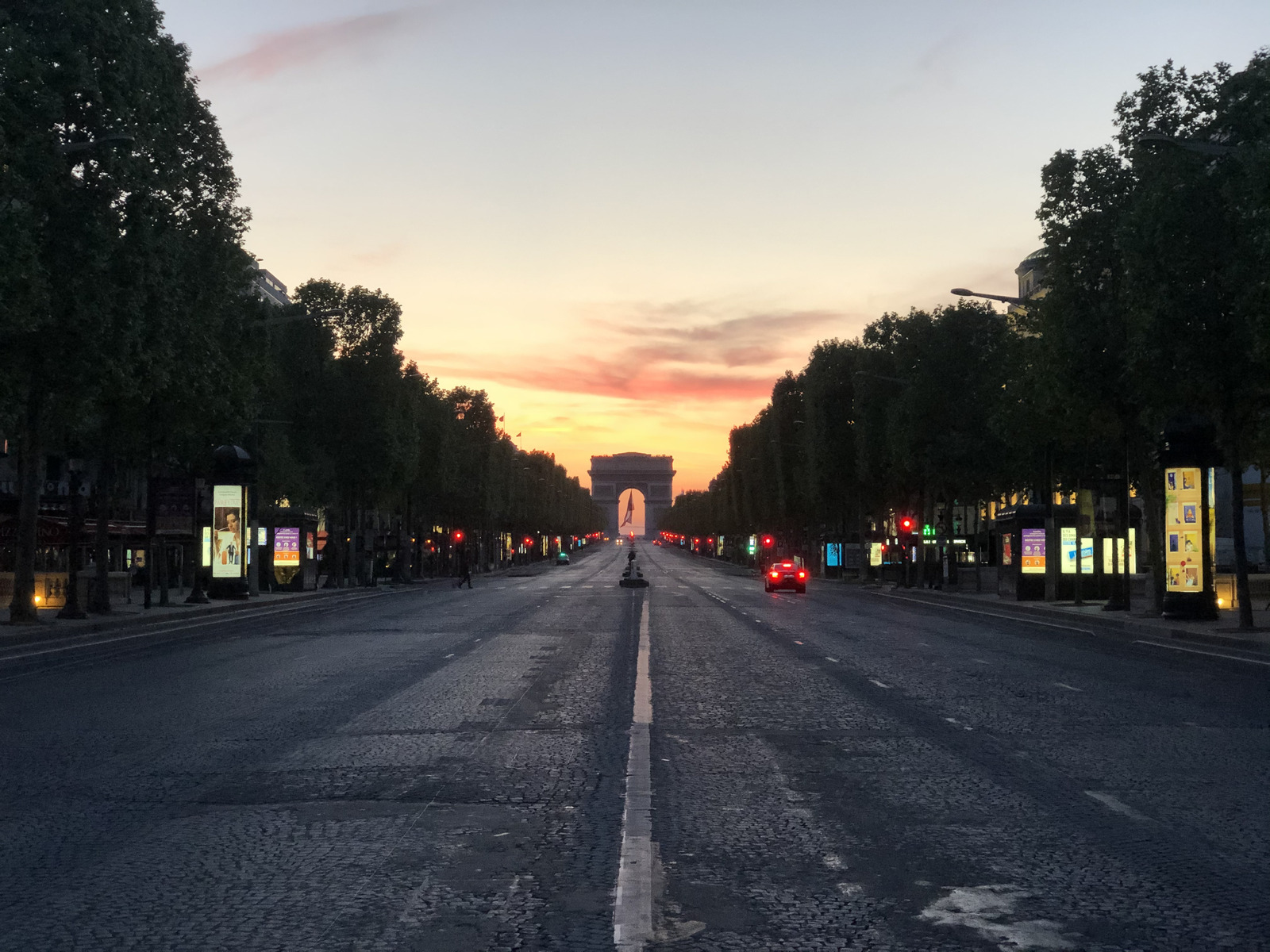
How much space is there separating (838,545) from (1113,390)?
59900 mm

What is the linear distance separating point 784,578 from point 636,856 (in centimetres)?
5617

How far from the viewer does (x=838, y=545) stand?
3780 inches

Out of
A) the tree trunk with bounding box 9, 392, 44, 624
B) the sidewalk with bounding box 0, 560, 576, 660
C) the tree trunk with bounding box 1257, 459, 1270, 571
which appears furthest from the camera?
the tree trunk with bounding box 1257, 459, 1270, 571

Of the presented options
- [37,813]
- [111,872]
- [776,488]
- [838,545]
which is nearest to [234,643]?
[37,813]

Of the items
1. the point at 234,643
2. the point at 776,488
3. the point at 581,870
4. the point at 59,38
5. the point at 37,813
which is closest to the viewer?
the point at 581,870

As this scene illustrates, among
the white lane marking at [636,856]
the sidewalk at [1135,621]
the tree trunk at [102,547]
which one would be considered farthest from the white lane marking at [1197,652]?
the tree trunk at [102,547]

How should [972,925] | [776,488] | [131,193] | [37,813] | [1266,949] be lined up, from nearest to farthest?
1. [1266,949]
2. [972,925]
3. [37,813]
4. [131,193]
5. [776,488]

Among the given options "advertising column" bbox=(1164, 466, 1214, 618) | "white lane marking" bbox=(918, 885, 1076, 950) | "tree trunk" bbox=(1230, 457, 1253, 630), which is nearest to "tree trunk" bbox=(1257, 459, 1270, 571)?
"advertising column" bbox=(1164, 466, 1214, 618)

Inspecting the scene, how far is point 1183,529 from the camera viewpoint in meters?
33.6

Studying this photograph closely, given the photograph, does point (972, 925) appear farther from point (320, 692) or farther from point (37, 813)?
point (320, 692)

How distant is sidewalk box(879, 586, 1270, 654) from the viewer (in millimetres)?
27753

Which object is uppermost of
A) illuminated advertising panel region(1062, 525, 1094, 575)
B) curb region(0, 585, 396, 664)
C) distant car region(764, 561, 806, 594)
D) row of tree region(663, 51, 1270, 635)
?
row of tree region(663, 51, 1270, 635)

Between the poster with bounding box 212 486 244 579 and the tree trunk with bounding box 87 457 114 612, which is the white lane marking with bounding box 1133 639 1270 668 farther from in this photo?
the poster with bounding box 212 486 244 579

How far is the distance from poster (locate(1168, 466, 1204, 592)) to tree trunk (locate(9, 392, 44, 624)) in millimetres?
25877
